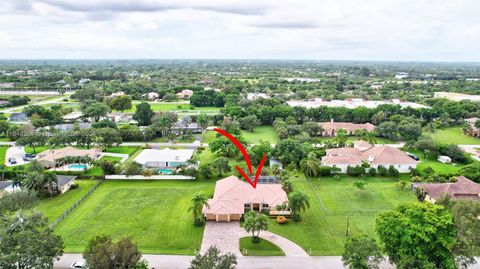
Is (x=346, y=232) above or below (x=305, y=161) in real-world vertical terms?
below

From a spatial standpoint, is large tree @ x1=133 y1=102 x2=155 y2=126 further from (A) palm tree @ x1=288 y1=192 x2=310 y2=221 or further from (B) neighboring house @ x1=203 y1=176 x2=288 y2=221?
(A) palm tree @ x1=288 y1=192 x2=310 y2=221

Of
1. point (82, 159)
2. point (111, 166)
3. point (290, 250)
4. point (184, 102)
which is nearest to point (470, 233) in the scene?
point (290, 250)

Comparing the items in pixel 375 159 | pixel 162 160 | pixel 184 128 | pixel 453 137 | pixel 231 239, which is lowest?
pixel 231 239

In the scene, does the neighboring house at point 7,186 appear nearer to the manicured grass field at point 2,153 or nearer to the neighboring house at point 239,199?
the manicured grass field at point 2,153

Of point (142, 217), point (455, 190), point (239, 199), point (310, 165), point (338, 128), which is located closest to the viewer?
point (142, 217)

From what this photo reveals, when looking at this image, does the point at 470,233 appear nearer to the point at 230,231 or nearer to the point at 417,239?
the point at 417,239

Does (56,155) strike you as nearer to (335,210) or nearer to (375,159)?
(335,210)

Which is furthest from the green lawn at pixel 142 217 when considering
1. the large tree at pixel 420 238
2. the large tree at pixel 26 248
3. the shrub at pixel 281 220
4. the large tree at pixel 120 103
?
the large tree at pixel 120 103

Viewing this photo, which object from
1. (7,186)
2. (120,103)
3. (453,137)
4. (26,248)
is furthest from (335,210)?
(120,103)
